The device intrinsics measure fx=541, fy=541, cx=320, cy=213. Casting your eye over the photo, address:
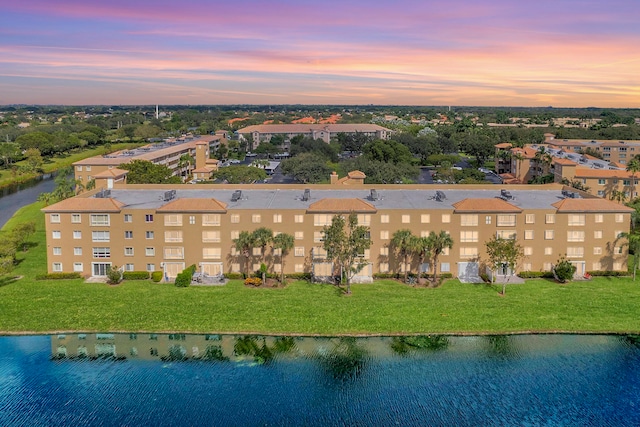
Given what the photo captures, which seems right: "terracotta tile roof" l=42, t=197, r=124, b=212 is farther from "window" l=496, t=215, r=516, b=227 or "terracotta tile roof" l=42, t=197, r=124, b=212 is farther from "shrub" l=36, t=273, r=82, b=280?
"window" l=496, t=215, r=516, b=227

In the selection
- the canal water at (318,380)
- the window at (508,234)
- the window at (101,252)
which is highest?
the window at (508,234)

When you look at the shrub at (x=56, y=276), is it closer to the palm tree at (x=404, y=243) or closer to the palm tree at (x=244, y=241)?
the palm tree at (x=244, y=241)

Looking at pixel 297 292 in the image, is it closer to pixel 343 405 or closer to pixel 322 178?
pixel 343 405

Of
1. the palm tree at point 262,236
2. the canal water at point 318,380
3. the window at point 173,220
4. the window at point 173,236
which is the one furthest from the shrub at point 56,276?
the palm tree at point 262,236

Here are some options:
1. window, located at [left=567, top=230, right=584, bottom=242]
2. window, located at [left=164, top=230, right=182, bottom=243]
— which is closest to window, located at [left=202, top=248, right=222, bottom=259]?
window, located at [left=164, top=230, right=182, bottom=243]

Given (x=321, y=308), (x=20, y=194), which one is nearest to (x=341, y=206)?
(x=321, y=308)

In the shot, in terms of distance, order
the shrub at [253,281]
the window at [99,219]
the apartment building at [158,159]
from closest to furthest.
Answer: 1. the shrub at [253,281]
2. the window at [99,219]
3. the apartment building at [158,159]
